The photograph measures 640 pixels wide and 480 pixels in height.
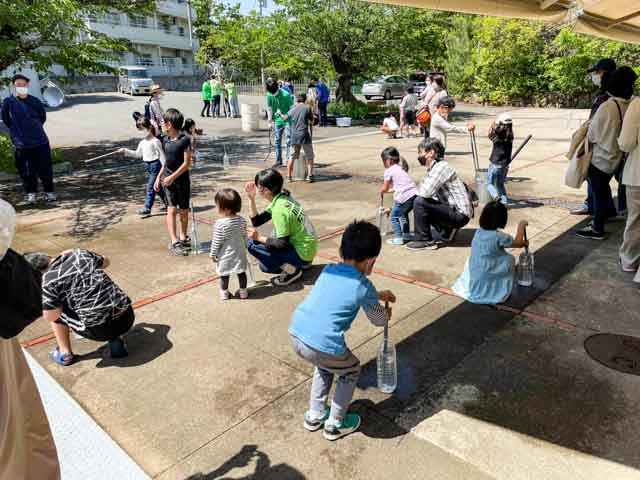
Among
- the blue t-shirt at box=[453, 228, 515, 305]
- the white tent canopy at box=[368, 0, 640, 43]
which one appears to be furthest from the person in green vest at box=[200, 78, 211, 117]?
the blue t-shirt at box=[453, 228, 515, 305]

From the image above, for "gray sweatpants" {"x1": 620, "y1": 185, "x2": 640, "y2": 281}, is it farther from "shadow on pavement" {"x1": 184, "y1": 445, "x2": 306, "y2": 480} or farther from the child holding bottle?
"shadow on pavement" {"x1": 184, "y1": 445, "x2": 306, "y2": 480}

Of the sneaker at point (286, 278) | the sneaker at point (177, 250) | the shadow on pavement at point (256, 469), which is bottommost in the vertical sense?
the shadow on pavement at point (256, 469)

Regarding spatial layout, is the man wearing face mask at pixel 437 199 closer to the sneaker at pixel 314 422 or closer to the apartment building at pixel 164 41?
the sneaker at pixel 314 422

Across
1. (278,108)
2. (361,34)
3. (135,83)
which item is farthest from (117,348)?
(135,83)

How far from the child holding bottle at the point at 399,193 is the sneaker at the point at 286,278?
62.4 inches

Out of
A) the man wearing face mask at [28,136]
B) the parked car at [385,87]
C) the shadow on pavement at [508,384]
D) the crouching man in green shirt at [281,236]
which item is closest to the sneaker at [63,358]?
the crouching man in green shirt at [281,236]

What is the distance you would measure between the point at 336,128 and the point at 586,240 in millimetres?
13515

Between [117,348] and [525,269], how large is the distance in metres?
3.83

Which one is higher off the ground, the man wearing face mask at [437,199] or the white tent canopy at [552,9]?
the white tent canopy at [552,9]

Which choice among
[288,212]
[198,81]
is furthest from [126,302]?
[198,81]

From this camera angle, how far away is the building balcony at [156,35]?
52250 millimetres

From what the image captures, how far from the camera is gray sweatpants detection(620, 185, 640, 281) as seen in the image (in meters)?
5.05

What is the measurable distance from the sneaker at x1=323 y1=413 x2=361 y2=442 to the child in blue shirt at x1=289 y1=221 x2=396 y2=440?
0.02 meters

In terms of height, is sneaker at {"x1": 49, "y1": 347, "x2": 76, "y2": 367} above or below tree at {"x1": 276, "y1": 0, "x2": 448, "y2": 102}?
below
